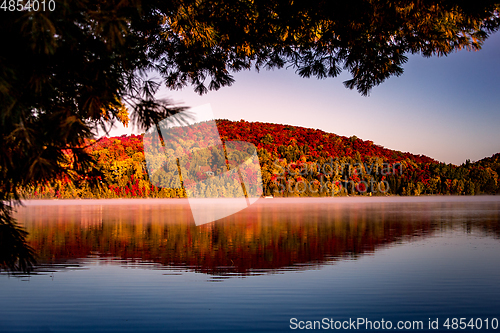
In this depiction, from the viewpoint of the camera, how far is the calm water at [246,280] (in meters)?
2.21

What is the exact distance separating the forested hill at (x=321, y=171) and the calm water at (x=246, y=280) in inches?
317

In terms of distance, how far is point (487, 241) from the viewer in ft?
15.3

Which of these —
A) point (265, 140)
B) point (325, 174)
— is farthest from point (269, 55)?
point (265, 140)

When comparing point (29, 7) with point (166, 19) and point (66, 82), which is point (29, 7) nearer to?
point (66, 82)

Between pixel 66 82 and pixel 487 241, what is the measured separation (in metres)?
4.33

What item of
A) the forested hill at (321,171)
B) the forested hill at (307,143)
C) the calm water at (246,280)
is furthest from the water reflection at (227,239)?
the forested hill at (307,143)

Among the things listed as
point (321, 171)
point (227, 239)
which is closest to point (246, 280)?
point (227, 239)

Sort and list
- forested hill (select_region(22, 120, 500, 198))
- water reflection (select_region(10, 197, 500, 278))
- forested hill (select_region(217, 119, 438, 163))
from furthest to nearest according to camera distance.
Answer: forested hill (select_region(217, 119, 438, 163)), forested hill (select_region(22, 120, 500, 198)), water reflection (select_region(10, 197, 500, 278))

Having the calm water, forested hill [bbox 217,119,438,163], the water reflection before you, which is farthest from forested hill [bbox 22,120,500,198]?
the calm water

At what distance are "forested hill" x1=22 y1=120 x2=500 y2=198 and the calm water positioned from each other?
8051mm

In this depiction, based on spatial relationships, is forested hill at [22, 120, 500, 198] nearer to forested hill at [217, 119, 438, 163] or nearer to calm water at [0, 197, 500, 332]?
forested hill at [217, 119, 438, 163]

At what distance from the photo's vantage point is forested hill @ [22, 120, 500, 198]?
13.3 m


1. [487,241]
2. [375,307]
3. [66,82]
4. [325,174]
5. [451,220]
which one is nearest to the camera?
[375,307]

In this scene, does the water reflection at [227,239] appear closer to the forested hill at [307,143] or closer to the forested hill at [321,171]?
the forested hill at [321,171]
